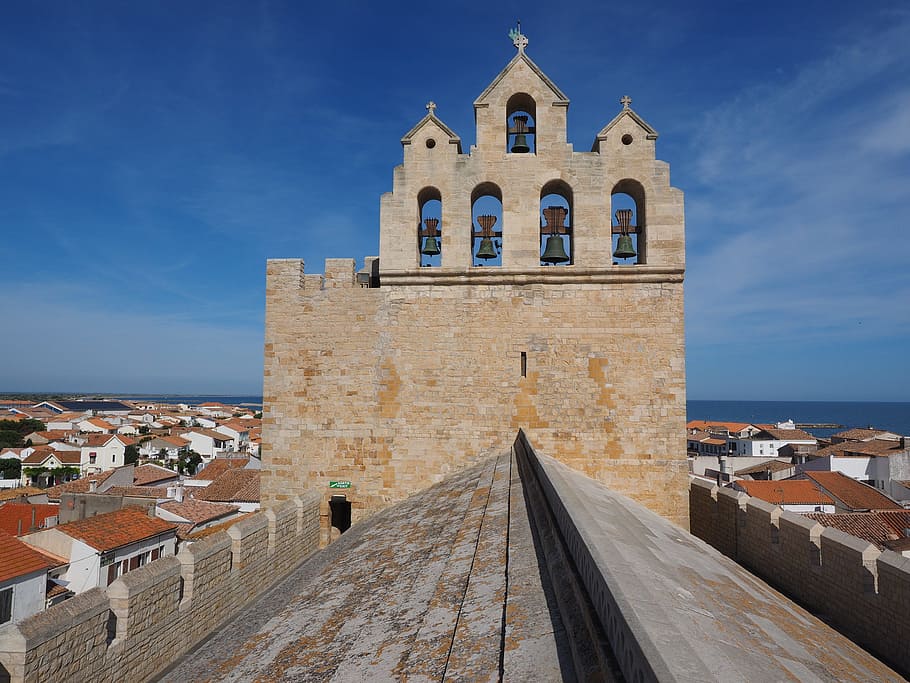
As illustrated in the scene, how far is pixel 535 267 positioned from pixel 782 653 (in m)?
8.02

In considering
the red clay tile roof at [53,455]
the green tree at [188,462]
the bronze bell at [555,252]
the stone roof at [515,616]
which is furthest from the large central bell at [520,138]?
the red clay tile roof at [53,455]

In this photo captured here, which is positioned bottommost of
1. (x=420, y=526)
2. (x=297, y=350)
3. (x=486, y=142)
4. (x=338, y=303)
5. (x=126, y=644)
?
(x=126, y=644)

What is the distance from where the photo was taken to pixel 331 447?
1124 cm

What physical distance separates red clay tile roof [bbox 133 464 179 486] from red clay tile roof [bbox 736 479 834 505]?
4175 centimetres

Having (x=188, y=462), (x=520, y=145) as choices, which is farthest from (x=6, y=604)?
(x=188, y=462)

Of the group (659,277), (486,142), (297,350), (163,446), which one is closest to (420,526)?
(297,350)

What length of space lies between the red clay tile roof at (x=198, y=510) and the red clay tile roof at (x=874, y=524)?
2618 centimetres

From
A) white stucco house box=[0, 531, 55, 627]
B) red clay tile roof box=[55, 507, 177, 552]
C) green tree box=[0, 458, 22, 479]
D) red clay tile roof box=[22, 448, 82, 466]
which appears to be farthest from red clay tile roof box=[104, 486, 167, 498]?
red clay tile roof box=[22, 448, 82, 466]

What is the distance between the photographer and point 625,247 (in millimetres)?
11266

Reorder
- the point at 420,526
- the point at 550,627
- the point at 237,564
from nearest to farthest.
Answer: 1. the point at 550,627
2. the point at 420,526
3. the point at 237,564

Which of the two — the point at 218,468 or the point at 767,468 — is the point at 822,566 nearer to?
the point at 767,468

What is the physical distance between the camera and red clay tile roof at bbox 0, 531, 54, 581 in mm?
14984

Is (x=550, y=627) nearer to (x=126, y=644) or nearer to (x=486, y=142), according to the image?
(x=126, y=644)

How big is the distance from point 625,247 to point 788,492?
2719 cm
